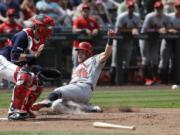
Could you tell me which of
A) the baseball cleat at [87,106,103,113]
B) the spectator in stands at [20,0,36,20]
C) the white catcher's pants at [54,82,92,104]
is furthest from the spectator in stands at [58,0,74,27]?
the baseball cleat at [87,106,103,113]

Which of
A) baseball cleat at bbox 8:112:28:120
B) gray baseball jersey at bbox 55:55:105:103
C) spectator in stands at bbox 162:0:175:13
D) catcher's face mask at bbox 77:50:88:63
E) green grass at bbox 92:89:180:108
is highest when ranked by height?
spectator in stands at bbox 162:0:175:13

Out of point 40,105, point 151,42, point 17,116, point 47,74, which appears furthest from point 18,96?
point 151,42

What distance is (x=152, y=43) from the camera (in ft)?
65.4

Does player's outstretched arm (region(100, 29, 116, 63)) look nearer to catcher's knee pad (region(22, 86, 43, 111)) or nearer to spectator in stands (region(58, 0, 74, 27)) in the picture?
catcher's knee pad (region(22, 86, 43, 111))

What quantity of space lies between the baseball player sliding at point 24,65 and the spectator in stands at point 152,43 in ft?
31.8

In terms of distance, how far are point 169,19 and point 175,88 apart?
2.73 meters

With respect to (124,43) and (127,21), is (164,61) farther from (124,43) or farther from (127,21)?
(127,21)

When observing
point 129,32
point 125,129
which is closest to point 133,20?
point 129,32

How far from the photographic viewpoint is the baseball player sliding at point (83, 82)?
36.4 feet

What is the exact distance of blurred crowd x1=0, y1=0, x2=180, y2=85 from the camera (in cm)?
1891

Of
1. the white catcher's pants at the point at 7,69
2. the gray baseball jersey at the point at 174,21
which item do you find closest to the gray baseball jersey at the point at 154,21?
the gray baseball jersey at the point at 174,21

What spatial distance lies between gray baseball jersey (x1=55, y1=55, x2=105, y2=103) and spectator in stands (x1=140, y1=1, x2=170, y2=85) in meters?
8.13

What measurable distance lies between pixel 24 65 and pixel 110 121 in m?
1.59

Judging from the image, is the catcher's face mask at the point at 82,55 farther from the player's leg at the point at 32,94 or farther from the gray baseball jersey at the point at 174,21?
the gray baseball jersey at the point at 174,21
